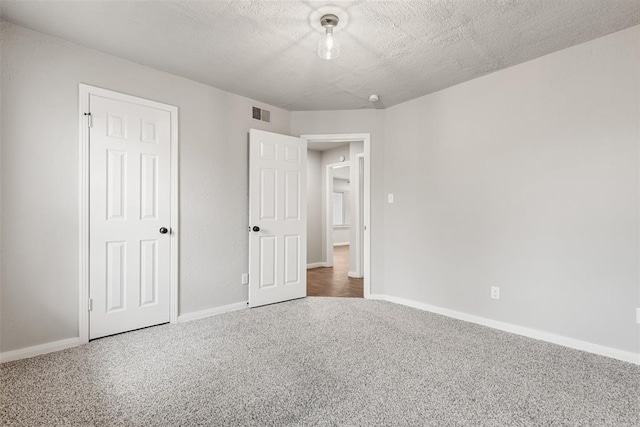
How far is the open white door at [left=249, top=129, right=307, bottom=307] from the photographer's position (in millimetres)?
3545

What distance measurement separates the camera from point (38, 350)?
7.59 ft

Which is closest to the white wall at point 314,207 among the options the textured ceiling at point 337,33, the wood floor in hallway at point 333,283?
the wood floor in hallway at point 333,283

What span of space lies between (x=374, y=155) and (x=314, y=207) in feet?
8.76

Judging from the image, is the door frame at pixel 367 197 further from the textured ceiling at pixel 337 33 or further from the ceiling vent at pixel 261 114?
the textured ceiling at pixel 337 33

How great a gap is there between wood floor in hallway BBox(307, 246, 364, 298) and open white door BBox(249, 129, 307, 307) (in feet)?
1.51

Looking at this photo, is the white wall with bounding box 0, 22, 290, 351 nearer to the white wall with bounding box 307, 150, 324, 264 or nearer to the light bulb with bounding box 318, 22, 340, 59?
the light bulb with bounding box 318, 22, 340, 59

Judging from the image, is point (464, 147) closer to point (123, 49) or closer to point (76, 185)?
point (123, 49)

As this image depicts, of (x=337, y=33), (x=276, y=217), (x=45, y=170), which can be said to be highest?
(x=337, y=33)

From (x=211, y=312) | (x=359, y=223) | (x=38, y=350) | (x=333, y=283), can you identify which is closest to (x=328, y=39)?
(x=211, y=312)

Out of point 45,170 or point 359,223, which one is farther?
point 359,223

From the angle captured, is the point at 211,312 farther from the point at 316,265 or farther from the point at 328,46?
the point at 316,265

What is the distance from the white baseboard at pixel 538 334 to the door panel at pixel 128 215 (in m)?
2.76

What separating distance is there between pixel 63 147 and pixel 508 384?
3539 millimetres

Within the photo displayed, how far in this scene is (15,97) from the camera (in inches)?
87.7
